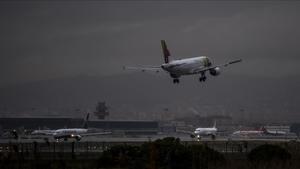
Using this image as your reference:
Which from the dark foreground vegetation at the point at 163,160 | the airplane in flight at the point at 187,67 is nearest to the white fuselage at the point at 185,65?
the airplane in flight at the point at 187,67

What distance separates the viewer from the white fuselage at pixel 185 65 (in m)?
119

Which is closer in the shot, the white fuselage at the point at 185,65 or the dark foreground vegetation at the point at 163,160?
the dark foreground vegetation at the point at 163,160

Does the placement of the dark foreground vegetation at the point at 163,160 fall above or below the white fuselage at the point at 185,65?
below

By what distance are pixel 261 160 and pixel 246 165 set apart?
6112mm

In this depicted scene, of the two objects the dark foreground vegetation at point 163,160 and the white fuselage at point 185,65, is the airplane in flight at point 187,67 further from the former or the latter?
the dark foreground vegetation at point 163,160

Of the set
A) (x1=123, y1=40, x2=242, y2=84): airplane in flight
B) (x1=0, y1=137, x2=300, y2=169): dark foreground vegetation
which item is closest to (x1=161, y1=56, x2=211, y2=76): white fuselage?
(x1=123, y1=40, x2=242, y2=84): airplane in flight

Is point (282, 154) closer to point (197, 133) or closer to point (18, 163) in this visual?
point (18, 163)

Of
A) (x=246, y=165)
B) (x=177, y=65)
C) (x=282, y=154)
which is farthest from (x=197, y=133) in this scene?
(x=246, y=165)

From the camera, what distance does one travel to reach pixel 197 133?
161875 millimetres

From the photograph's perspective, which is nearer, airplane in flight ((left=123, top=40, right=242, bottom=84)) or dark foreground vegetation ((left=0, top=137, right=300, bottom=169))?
dark foreground vegetation ((left=0, top=137, right=300, bottom=169))

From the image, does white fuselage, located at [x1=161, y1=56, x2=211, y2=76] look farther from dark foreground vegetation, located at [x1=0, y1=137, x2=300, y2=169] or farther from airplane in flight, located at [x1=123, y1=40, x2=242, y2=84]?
dark foreground vegetation, located at [x1=0, y1=137, x2=300, y2=169]

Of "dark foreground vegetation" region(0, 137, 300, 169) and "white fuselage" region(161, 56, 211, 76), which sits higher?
"white fuselage" region(161, 56, 211, 76)

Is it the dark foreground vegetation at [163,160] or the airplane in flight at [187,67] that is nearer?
the dark foreground vegetation at [163,160]

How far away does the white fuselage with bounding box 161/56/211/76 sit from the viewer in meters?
119
